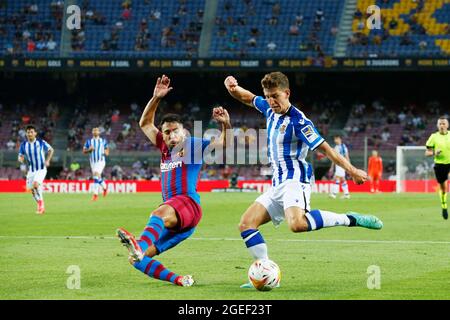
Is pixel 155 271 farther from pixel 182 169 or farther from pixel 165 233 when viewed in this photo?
pixel 182 169

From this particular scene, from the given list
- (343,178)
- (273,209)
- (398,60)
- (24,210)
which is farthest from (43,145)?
(398,60)

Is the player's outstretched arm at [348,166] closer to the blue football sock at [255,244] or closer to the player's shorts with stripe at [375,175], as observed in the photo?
the blue football sock at [255,244]

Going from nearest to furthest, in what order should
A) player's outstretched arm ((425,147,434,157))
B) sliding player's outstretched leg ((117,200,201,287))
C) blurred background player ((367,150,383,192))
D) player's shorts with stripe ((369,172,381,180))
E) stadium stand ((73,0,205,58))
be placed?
sliding player's outstretched leg ((117,200,201,287))
player's outstretched arm ((425,147,434,157))
blurred background player ((367,150,383,192))
player's shorts with stripe ((369,172,381,180))
stadium stand ((73,0,205,58))

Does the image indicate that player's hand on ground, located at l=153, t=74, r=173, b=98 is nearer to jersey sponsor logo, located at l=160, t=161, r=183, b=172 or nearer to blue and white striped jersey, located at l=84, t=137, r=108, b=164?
jersey sponsor logo, located at l=160, t=161, r=183, b=172

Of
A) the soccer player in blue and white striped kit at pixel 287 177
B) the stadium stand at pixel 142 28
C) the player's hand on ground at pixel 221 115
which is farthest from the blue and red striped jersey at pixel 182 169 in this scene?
the stadium stand at pixel 142 28

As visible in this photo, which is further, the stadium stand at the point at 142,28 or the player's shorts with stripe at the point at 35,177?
the stadium stand at the point at 142,28

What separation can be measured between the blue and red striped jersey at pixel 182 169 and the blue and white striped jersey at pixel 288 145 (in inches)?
33.8

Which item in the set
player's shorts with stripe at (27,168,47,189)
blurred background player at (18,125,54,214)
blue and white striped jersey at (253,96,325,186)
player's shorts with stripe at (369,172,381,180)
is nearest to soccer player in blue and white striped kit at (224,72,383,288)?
blue and white striped jersey at (253,96,325,186)

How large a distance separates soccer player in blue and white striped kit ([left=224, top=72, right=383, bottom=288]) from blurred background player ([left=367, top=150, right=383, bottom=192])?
3314 centimetres

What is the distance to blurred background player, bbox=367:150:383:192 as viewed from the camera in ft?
143

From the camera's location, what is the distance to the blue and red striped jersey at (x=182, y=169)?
34.3ft

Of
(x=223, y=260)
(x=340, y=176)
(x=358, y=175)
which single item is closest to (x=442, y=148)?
(x=223, y=260)
